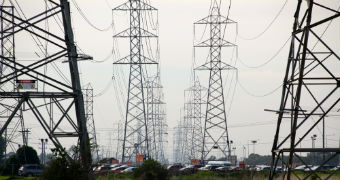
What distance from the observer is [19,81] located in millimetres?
34688

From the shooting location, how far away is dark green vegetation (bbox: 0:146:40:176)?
203 ft

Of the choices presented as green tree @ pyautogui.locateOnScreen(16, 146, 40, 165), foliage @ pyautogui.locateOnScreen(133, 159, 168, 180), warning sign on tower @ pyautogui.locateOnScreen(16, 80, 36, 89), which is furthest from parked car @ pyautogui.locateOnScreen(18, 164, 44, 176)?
foliage @ pyautogui.locateOnScreen(133, 159, 168, 180)

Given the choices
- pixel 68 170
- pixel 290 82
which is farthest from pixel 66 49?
pixel 290 82

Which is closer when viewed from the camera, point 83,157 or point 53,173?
point 53,173

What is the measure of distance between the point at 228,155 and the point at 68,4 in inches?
1762

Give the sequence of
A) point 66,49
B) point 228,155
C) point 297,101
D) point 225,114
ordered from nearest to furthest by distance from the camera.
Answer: point 297,101 < point 66,49 < point 225,114 < point 228,155

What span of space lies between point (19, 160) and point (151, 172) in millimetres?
35393

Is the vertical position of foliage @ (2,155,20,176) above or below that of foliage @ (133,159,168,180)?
below

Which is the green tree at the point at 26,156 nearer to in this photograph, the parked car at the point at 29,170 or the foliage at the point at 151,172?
the parked car at the point at 29,170

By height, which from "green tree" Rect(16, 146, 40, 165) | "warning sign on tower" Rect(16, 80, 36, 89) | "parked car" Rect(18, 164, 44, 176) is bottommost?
"parked car" Rect(18, 164, 44, 176)

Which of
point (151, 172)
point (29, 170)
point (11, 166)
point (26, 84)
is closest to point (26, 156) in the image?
point (11, 166)

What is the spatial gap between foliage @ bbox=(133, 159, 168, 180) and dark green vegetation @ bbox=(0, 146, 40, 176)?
1201 inches

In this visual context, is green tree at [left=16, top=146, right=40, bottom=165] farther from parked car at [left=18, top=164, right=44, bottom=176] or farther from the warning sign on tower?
the warning sign on tower

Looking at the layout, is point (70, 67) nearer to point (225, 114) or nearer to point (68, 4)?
point (68, 4)
